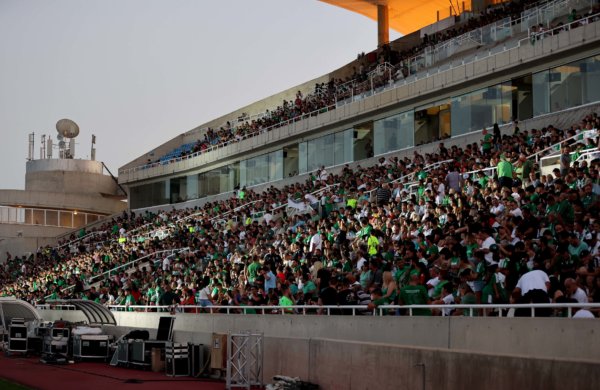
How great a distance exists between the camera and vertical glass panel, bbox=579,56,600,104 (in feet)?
97.6

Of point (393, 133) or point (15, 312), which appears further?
point (393, 133)

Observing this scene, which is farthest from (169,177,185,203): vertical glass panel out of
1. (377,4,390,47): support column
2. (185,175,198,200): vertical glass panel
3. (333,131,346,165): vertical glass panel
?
(333,131,346,165): vertical glass panel

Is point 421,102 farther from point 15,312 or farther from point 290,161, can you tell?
point 15,312

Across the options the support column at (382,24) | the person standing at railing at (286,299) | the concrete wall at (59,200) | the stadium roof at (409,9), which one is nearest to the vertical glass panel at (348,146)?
the support column at (382,24)

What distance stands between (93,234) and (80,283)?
808 inches

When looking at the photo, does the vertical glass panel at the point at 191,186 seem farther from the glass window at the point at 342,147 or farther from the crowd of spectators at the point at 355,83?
the glass window at the point at 342,147

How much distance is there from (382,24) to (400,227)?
43.7 meters

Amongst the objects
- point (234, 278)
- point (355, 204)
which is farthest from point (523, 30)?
point (234, 278)

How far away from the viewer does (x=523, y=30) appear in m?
37.1

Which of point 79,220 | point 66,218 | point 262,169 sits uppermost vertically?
point 262,169

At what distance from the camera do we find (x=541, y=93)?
32.1 meters

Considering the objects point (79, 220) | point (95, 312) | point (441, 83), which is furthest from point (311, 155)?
point (79, 220)

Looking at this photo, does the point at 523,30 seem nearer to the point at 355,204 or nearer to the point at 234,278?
the point at 355,204

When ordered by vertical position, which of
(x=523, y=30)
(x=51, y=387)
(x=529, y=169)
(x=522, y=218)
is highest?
(x=523, y=30)
